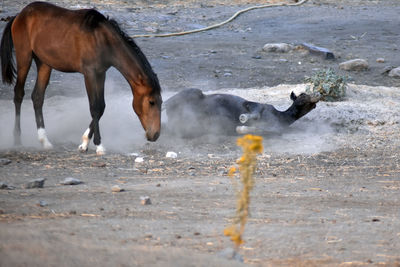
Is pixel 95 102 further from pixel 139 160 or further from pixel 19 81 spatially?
pixel 19 81

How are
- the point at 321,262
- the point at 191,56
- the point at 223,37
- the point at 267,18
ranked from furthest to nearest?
the point at 267,18, the point at 223,37, the point at 191,56, the point at 321,262

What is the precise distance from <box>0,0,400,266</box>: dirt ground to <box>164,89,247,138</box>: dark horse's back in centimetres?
21

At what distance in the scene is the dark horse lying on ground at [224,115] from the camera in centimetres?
898

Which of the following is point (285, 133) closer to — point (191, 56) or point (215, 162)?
point (215, 162)

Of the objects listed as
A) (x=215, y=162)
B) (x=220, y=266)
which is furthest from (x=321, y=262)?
(x=215, y=162)

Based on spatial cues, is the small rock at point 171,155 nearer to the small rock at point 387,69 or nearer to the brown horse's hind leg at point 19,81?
the brown horse's hind leg at point 19,81

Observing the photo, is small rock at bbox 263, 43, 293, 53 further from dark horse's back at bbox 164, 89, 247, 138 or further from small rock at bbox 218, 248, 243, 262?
small rock at bbox 218, 248, 243, 262

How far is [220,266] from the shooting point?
3105mm

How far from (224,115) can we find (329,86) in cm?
212

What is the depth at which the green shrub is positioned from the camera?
34.1 ft

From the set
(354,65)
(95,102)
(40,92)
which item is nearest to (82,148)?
(95,102)

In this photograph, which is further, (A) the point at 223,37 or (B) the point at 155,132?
(A) the point at 223,37

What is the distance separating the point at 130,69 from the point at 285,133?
8.29ft

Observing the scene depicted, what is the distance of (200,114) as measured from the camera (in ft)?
29.7
